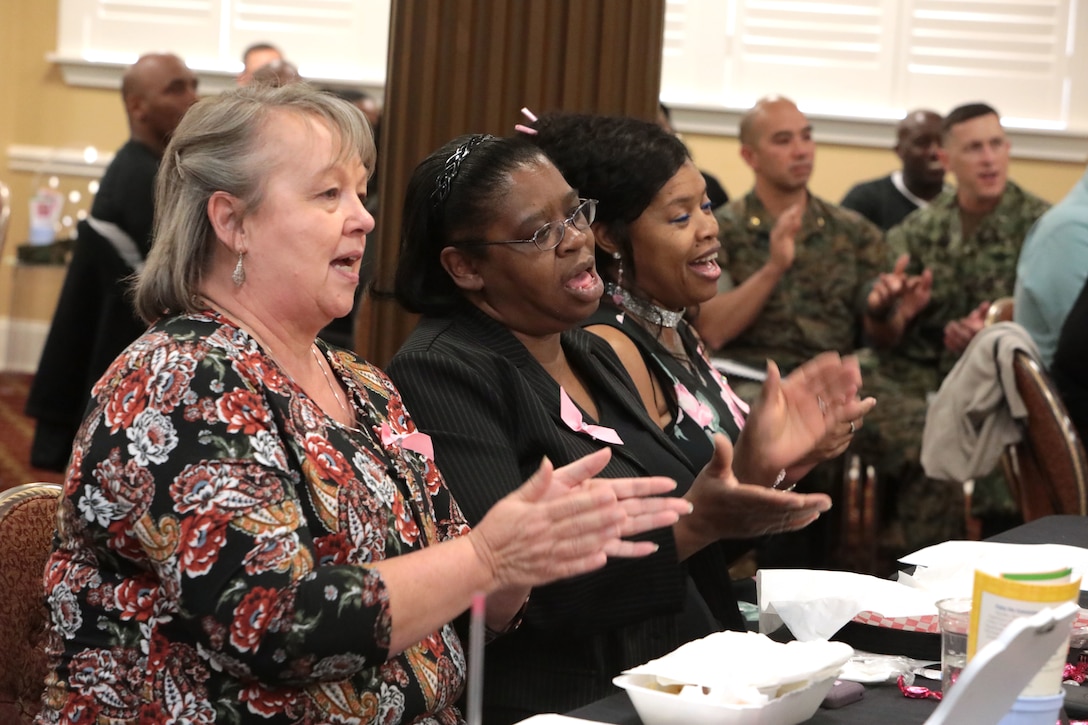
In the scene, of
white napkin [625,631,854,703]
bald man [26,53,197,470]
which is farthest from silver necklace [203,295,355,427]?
bald man [26,53,197,470]

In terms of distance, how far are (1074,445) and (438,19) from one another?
188cm

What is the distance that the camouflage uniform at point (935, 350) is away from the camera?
16.2 feet

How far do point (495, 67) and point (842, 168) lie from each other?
15.6ft

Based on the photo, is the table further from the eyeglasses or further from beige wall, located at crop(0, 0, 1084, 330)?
beige wall, located at crop(0, 0, 1084, 330)

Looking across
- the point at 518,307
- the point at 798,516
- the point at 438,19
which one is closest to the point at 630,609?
the point at 798,516

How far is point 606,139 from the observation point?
9.07 feet

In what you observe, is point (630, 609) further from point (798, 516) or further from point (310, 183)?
point (310, 183)

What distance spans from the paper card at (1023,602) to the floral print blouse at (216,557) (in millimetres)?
609

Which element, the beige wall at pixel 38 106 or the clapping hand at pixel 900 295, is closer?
the clapping hand at pixel 900 295

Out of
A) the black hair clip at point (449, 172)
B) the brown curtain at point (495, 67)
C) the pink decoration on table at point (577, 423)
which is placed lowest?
the pink decoration on table at point (577, 423)

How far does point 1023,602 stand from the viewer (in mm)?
1402

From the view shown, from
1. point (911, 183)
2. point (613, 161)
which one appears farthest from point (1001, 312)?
point (613, 161)

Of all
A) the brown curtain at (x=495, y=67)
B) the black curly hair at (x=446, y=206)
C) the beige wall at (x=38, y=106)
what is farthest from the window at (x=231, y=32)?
the black curly hair at (x=446, y=206)

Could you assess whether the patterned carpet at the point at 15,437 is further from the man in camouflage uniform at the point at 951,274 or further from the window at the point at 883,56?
the window at the point at 883,56
